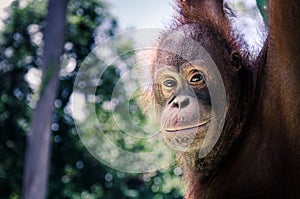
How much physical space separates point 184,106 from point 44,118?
274 inches

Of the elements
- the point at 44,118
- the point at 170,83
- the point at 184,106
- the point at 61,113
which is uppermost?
the point at 61,113

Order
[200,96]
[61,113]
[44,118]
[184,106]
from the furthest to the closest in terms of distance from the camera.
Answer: [61,113]
[44,118]
[200,96]
[184,106]

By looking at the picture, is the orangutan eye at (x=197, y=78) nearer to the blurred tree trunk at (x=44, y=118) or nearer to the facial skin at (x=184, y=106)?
the facial skin at (x=184, y=106)

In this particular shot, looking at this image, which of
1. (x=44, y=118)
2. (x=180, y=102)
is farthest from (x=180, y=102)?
(x=44, y=118)

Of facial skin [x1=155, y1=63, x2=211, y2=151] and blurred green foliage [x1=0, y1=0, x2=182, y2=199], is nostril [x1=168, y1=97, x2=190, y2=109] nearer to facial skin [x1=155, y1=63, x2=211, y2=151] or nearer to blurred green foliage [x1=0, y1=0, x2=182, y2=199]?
facial skin [x1=155, y1=63, x2=211, y2=151]

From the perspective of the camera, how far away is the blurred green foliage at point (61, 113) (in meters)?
14.9

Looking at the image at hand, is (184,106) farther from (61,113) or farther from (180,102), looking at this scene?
(61,113)

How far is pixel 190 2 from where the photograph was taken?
309 cm

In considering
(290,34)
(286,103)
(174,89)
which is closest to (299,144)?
(286,103)

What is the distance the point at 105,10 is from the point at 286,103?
13.1 m

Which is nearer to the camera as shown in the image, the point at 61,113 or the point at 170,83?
the point at 170,83

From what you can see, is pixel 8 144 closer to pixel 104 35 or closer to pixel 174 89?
pixel 104 35

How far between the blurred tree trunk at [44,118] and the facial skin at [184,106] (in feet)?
18.4

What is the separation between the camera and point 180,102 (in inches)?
101
